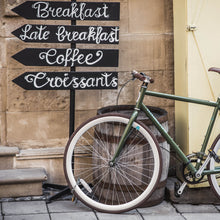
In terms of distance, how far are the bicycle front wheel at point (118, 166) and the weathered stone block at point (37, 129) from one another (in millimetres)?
684

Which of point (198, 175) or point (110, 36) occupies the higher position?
point (110, 36)

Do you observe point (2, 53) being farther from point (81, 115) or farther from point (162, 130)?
point (162, 130)

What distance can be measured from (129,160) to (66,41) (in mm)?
1327

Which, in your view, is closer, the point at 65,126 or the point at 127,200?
the point at 127,200

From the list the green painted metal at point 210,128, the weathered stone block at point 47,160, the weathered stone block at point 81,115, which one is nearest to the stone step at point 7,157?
the weathered stone block at point 47,160

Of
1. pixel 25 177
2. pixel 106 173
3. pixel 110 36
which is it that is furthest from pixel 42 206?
pixel 110 36

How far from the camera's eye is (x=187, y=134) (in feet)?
16.1

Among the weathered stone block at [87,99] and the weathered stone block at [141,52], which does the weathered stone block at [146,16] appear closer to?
the weathered stone block at [141,52]

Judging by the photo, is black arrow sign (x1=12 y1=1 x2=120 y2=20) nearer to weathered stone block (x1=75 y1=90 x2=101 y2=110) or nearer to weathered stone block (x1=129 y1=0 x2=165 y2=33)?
weathered stone block (x1=129 y1=0 x2=165 y2=33)

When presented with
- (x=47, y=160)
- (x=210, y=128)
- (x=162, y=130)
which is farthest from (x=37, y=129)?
(x=210, y=128)

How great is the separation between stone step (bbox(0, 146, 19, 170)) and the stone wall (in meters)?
0.08

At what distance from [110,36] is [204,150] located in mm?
1472

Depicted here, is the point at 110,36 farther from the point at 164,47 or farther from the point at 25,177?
the point at 25,177

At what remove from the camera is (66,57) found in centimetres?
464
